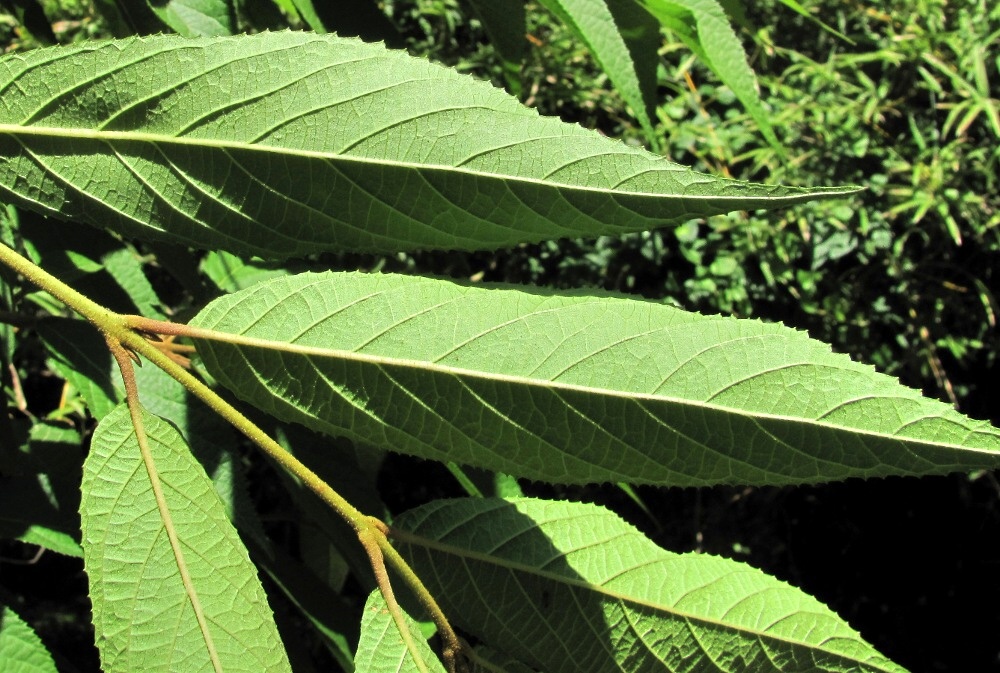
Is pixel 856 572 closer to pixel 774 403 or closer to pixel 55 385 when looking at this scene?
pixel 55 385

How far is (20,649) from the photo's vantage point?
0.88 m

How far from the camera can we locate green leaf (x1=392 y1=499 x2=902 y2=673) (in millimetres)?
692

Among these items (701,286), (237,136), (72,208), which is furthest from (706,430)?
(701,286)

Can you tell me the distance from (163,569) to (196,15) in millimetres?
650

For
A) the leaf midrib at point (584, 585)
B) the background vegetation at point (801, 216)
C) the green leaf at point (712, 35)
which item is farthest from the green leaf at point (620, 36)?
the background vegetation at point (801, 216)

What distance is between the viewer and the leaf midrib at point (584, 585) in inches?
27.0

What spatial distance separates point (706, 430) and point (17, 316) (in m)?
0.73

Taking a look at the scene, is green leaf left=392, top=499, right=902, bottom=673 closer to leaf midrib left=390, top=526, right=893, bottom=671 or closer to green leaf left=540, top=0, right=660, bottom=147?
leaf midrib left=390, top=526, right=893, bottom=671

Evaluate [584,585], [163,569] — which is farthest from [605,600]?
[163,569]

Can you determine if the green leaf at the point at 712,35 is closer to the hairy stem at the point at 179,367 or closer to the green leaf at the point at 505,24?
the green leaf at the point at 505,24

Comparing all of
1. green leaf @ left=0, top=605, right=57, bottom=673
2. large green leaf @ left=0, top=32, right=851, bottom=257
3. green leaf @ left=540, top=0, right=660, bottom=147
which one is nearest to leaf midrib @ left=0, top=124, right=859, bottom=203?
large green leaf @ left=0, top=32, right=851, bottom=257

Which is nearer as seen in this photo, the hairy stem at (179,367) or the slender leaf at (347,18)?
the hairy stem at (179,367)

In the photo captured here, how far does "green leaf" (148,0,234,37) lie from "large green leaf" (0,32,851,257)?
1.15ft

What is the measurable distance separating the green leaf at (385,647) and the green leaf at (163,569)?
2.3 inches
